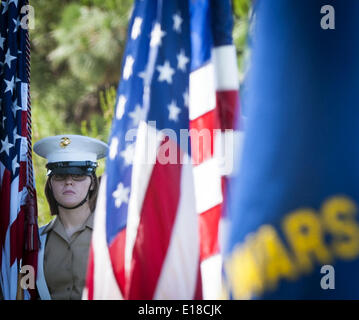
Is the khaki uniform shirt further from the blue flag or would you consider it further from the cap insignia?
the blue flag

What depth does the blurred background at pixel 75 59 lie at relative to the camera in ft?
31.8

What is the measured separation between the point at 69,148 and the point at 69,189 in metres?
0.28

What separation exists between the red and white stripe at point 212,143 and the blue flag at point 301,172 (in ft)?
3.47

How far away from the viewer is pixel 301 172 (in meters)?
1.30

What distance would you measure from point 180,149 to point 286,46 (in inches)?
45.9

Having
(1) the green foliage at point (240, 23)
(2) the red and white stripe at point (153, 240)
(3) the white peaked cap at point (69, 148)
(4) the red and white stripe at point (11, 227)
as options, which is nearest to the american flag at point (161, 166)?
(2) the red and white stripe at point (153, 240)

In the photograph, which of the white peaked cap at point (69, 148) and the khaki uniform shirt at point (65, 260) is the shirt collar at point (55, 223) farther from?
the white peaked cap at point (69, 148)
